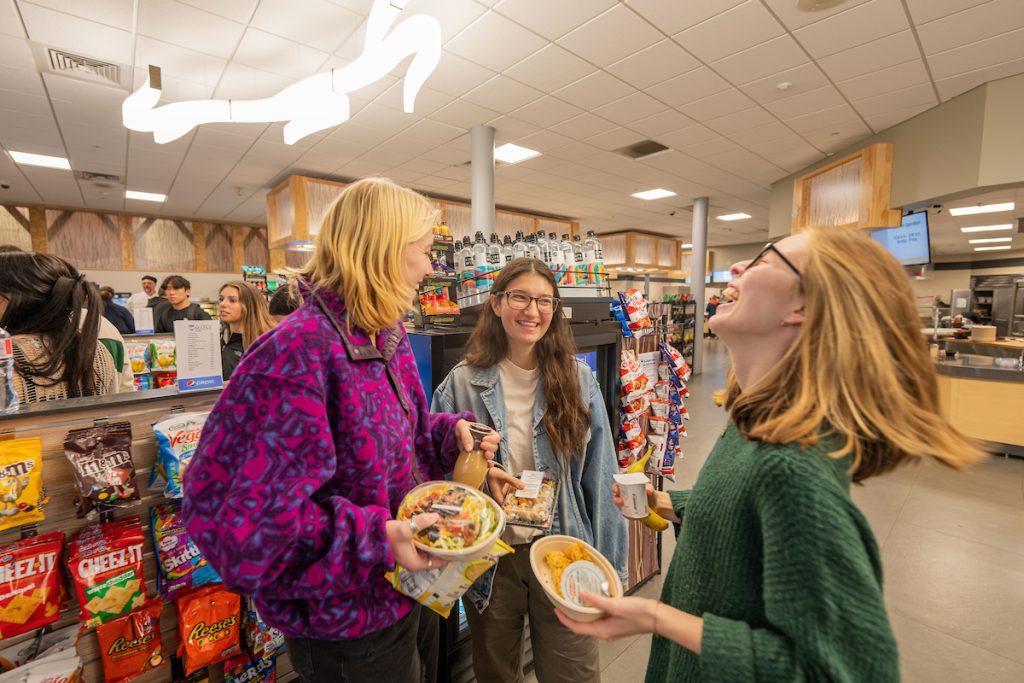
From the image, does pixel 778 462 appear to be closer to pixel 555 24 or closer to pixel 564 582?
pixel 564 582

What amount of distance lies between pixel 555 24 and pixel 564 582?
147 inches

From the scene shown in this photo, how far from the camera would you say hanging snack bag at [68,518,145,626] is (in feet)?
4.43

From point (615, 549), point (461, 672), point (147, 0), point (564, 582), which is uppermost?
point (147, 0)

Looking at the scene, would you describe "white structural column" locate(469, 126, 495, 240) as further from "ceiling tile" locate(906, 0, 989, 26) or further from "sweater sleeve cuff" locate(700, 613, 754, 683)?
"sweater sleeve cuff" locate(700, 613, 754, 683)

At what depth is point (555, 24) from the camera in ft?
11.0

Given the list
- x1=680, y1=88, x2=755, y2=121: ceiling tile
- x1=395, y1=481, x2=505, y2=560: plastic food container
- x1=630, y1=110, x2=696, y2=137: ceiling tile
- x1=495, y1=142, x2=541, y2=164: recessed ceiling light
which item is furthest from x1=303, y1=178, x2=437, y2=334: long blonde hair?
x1=495, y1=142, x2=541, y2=164: recessed ceiling light

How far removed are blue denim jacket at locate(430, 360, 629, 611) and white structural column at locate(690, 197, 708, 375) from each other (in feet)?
28.1

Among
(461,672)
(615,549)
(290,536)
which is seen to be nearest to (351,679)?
(290,536)

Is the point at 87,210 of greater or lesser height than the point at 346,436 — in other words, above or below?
above

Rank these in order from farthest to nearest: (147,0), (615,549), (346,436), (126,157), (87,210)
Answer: (87,210) < (126,157) < (147,0) < (615,549) < (346,436)

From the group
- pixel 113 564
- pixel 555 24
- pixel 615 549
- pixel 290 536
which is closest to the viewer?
pixel 290 536

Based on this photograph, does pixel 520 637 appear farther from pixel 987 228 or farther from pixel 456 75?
pixel 987 228

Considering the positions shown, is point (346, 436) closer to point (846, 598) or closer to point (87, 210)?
point (846, 598)

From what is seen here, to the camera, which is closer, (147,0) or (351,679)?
(351,679)
